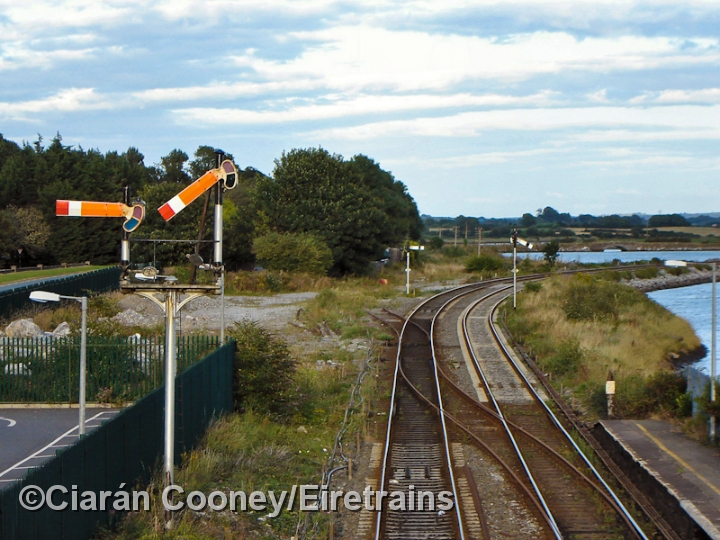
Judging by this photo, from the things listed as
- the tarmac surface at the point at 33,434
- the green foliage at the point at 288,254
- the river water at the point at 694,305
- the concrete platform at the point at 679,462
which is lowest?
the river water at the point at 694,305

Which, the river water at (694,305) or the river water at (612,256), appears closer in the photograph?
the river water at (694,305)

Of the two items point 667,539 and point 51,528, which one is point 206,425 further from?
point 667,539

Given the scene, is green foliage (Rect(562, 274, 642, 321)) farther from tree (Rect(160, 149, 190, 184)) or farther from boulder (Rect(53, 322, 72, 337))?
tree (Rect(160, 149, 190, 184))

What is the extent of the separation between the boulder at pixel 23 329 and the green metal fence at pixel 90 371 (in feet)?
19.0

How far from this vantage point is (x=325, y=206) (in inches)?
2370

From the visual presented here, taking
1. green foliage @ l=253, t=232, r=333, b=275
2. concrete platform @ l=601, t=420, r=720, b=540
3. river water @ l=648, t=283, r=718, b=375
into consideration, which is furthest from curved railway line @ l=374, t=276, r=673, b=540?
green foliage @ l=253, t=232, r=333, b=275

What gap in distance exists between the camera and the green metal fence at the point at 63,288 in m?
28.2

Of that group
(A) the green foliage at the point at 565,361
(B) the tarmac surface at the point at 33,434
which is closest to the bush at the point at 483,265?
(A) the green foliage at the point at 565,361

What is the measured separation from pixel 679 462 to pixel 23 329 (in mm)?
19776

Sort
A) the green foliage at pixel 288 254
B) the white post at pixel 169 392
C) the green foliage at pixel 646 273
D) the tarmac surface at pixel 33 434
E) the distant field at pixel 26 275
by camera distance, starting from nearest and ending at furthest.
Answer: the white post at pixel 169 392
the tarmac surface at pixel 33 434
the distant field at pixel 26 275
the green foliage at pixel 288 254
the green foliage at pixel 646 273

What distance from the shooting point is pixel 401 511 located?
1212 cm

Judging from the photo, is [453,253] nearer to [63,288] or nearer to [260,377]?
[63,288]

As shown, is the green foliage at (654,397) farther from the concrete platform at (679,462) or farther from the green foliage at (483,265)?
the green foliage at (483,265)

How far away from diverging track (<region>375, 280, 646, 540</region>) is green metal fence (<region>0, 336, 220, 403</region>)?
18.9 feet
